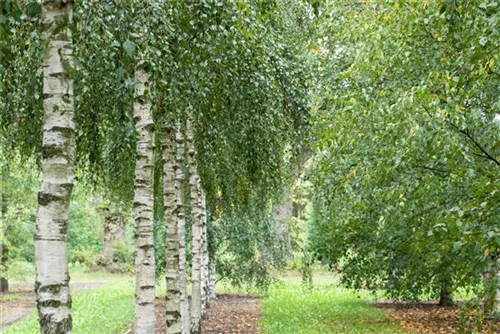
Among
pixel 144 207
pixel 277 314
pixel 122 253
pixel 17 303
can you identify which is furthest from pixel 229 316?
pixel 122 253

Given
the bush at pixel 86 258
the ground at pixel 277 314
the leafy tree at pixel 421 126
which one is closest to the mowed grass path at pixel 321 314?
the ground at pixel 277 314

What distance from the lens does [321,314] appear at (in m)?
15.4

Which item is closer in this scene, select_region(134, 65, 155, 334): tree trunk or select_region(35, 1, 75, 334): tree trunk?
select_region(35, 1, 75, 334): tree trunk

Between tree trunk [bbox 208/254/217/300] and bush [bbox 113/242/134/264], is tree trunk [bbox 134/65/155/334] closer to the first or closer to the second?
tree trunk [bbox 208/254/217/300]

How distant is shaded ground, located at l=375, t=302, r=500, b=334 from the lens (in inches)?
477

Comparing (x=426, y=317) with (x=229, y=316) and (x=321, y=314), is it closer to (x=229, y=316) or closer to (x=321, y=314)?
(x=321, y=314)

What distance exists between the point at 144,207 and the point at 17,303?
721 inches

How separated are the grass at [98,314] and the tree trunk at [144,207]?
7.81 metres

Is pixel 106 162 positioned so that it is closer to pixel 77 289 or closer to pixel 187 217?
pixel 187 217

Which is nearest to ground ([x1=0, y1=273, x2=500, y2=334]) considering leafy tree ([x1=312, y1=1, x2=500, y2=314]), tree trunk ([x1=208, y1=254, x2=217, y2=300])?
tree trunk ([x1=208, y1=254, x2=217, y2=300])

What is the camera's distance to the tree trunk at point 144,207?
503 centimetres

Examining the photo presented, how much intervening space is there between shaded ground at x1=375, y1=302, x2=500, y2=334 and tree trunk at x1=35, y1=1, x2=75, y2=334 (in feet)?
30.5

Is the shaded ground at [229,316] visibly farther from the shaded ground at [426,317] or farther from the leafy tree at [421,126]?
the leafy tree at [421,126]

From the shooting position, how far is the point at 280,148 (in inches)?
302
